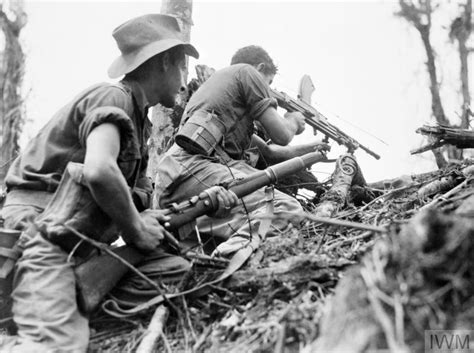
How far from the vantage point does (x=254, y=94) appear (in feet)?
17.4

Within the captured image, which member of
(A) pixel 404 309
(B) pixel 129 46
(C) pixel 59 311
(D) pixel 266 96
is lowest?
(C) pixel 59 311

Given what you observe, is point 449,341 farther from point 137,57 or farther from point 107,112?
point 137,57

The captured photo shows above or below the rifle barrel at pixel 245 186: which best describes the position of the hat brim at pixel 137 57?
above

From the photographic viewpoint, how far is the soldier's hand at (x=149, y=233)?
3301 millimetres

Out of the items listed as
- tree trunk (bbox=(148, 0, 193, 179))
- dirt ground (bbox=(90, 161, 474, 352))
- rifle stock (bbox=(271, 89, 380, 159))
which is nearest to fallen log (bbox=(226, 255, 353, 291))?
dirt ground (bbox=(90, 161, 474, 352))

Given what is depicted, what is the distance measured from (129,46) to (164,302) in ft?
5.26

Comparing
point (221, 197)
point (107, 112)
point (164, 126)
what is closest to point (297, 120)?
point (164, 126)

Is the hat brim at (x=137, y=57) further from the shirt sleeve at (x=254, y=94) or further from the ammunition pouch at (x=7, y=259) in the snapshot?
the shirt sleeve at (x=254, y=94)

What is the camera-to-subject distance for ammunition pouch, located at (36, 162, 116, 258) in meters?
3.11

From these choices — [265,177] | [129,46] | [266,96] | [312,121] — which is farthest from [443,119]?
[129,46]

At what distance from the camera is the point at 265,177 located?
178 inches

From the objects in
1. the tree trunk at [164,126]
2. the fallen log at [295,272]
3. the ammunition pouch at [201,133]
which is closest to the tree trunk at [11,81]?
the tree trunk at [164,126]

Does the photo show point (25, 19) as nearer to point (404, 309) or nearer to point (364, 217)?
point (364, 217)

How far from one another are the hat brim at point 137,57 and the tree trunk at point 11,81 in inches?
385
